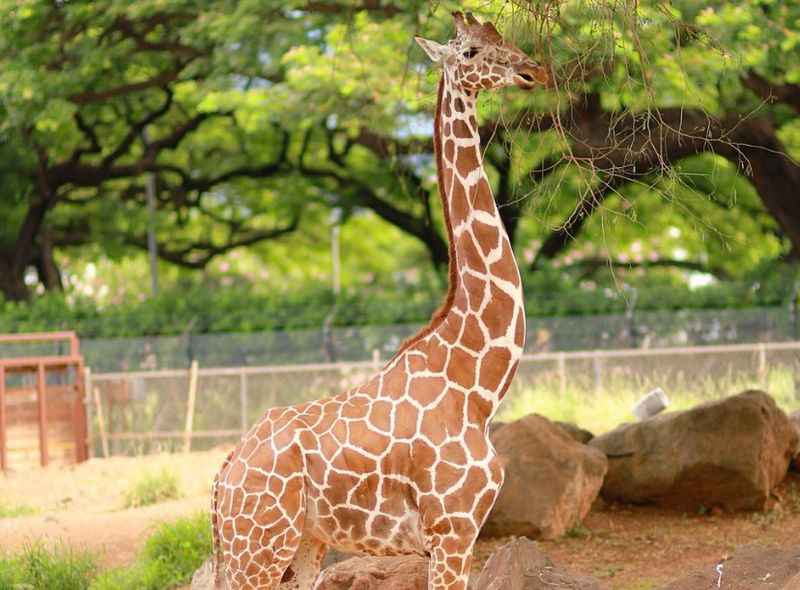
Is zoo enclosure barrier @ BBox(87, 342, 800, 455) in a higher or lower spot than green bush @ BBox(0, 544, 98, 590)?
lower

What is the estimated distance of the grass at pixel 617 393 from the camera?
14.0m

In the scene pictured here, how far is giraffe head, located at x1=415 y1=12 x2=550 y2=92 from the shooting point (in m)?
4.73

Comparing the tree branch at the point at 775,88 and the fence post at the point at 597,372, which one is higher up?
the tree branch at the point at 775,88

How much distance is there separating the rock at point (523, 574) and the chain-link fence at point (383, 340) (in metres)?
10.5

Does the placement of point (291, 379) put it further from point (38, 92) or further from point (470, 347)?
point (470, 347)

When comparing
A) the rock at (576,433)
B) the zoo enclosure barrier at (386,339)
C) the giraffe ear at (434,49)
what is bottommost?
the zoo enclosure barrier at (386,339)

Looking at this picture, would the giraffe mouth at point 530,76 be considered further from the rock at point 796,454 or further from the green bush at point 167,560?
the rock at point 796,454

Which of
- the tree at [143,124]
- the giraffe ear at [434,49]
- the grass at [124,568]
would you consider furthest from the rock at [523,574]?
the tree at [143,124]

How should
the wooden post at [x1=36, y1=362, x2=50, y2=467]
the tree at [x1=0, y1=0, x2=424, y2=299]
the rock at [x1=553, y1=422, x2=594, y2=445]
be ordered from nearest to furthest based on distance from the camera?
1. the rock at [x1=553, y1=422, x2=594, y2=445]
2. the tree at [x1=0, y1=0, x2=424, y2=299]
3. the wooden post at [x1=36, y1=362, x2=50, y2=467]

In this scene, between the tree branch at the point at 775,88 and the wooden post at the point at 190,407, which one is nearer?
the tree branch at the point at 775,88

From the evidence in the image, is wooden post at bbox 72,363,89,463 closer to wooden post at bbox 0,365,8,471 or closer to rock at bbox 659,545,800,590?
wooden post at bbox 0,365,8,471

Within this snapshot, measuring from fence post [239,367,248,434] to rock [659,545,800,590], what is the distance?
10077mm

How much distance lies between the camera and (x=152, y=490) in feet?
38.0

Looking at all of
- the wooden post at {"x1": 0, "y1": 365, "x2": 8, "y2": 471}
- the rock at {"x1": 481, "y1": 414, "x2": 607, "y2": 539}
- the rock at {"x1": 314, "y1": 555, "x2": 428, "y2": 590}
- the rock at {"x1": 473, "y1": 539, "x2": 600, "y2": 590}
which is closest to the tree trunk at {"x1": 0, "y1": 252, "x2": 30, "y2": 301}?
the wooden post at {"x1": 0, "y1": 365, "x2": 8, "y2": 471}
